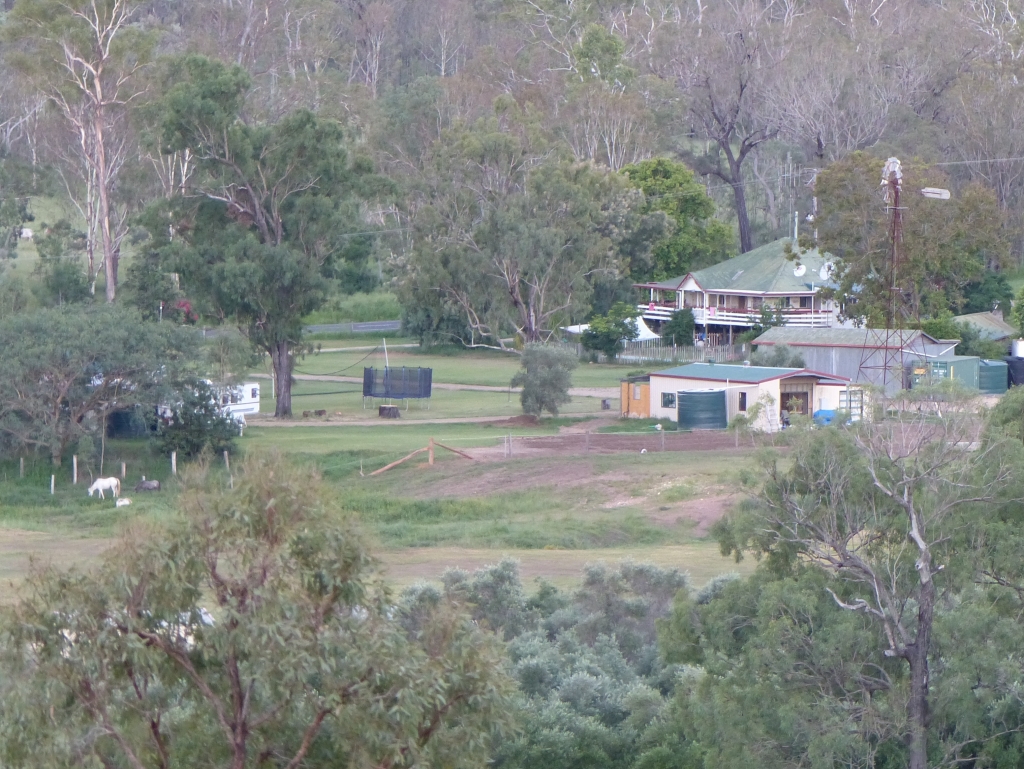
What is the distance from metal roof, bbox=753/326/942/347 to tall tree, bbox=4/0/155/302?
2683 cm

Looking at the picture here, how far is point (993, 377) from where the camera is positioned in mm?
51250

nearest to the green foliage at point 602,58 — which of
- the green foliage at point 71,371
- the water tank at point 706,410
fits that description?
the water tank at point 706,410

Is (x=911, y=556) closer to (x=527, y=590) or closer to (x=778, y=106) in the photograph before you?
(x=527, y=590)

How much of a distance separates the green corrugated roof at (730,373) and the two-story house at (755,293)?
20141 millimetres

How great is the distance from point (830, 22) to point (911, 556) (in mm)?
92256

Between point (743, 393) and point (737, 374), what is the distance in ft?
4.36

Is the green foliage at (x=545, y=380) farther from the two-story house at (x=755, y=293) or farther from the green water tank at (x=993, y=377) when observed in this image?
the two-story house at (x=755, y=293)

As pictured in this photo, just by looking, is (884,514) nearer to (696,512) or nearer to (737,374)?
(696,512)

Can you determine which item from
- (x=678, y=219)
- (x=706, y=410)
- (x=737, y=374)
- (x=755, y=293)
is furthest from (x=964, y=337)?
(x=678, y=219)

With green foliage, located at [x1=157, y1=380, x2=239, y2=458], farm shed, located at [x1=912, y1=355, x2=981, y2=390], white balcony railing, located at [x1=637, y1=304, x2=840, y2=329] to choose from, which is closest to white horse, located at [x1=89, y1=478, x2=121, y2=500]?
green foliage, located at [x1=157, y1=380, x2=239, y2=458]

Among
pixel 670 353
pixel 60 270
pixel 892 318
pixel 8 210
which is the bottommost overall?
pixel 670 353

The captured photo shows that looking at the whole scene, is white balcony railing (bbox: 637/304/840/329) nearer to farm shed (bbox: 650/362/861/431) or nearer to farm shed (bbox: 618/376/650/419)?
farm shed (bbox: 618/376/650/419)

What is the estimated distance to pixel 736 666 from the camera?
14.0 m

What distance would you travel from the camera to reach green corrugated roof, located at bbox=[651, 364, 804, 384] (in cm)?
4341
